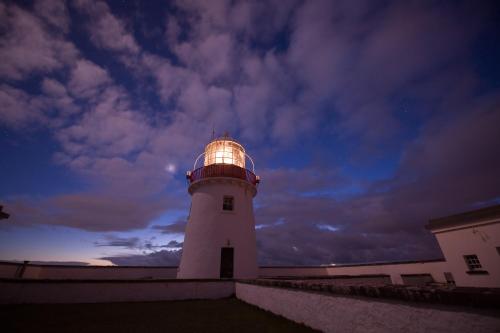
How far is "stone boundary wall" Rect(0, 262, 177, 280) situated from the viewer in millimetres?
15414

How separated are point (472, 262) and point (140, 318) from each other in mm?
→ 18660

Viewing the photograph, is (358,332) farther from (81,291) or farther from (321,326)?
(81,291)

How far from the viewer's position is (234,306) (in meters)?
8.91

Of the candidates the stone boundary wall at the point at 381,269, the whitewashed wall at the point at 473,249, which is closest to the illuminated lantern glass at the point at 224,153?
the stone boundary wall at the point at 381,269

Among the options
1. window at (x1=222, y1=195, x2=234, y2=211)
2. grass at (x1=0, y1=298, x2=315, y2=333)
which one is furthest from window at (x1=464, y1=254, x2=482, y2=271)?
window at (x1=222, y1=195, x2=234, y2=211)

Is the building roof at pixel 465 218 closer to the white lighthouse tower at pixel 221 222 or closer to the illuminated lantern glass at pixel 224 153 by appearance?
the white lighthouse tower at pixel 221 222

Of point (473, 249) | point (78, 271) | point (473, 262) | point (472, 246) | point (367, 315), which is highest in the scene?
point (472, 246)

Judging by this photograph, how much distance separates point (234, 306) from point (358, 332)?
597 centimetres

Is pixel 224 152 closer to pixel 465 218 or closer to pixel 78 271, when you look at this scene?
pixel 78 271

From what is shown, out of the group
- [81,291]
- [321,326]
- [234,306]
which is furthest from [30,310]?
[321,326]

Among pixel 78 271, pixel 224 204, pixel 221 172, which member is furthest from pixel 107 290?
pixel 78 271

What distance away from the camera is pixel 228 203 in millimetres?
15461

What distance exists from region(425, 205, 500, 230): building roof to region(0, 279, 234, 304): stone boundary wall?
15103mm

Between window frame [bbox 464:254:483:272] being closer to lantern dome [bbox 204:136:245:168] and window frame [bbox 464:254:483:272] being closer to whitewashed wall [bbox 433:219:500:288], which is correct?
whitewashed wall [bbox 433:219:500:288]
